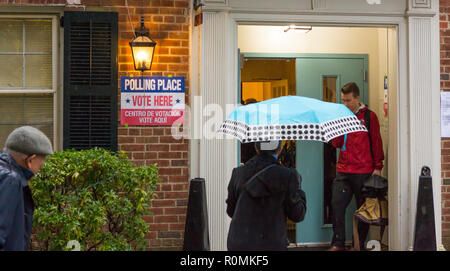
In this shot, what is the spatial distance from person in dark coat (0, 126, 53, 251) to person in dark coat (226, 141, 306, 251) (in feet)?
4.85

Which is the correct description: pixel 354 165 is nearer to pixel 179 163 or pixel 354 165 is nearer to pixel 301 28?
pixel 301 28

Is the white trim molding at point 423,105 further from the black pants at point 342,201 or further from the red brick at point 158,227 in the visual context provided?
the red brick at point 158,227

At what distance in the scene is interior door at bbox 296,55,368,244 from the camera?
7.73 metres

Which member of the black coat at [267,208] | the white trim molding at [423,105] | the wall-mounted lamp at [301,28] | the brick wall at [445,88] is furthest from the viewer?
the wall-mounted lamp at [301,28]

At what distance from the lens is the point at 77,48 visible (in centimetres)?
659

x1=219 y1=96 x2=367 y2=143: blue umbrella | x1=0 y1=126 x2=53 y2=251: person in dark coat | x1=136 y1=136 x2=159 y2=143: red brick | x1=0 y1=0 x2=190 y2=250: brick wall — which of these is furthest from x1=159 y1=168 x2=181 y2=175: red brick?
x1=0 y1=126 x2=53 y2=251: person in dark coat

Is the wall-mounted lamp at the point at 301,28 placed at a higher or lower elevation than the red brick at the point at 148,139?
higher

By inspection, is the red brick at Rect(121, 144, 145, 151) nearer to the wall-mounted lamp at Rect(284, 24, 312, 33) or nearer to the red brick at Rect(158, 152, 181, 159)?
the red brick at Rect(158, 152, 181, 159)

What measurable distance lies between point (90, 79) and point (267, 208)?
333 cm

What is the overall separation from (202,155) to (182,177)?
17.0 inches

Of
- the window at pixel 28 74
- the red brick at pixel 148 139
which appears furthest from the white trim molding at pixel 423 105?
the window at pixel 28 74

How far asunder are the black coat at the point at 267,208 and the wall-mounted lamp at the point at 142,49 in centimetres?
292

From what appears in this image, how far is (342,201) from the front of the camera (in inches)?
282

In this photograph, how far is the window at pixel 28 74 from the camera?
6699 mm
